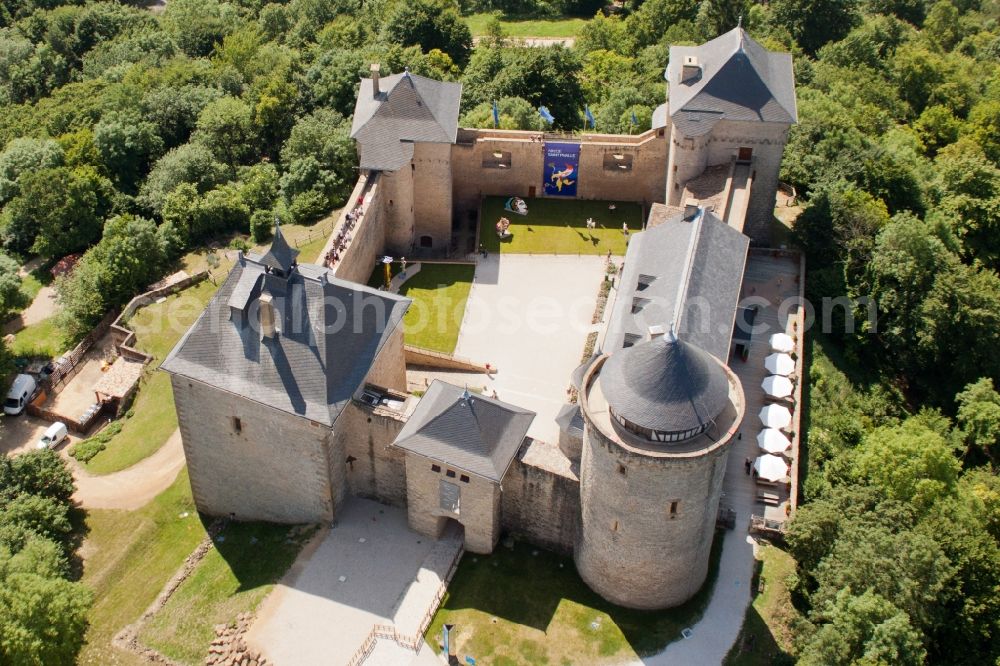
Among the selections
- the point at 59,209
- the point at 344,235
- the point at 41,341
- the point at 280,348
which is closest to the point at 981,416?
the point at 344,235

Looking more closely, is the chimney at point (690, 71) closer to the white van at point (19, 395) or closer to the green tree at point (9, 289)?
the white van at point (19, 395)

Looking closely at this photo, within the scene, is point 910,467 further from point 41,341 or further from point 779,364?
point 41,341

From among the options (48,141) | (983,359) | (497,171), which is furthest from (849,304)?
Answer: (48,141)

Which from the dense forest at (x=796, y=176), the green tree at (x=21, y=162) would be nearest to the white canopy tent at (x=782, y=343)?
the dense forest at (x=796, y=176)

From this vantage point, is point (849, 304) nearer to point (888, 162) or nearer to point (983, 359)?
point (983, 359)

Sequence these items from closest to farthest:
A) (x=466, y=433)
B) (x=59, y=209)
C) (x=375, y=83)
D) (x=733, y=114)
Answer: (x=466, y=433)
(x=733, y=114)
(x=375, y=83)
(x=59, y=209)

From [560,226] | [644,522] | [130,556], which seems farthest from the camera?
[560,226]

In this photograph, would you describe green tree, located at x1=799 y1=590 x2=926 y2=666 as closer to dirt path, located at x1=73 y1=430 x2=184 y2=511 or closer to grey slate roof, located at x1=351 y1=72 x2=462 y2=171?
dirt path, located at x1=73 y1=430 x2=184 y2=511
